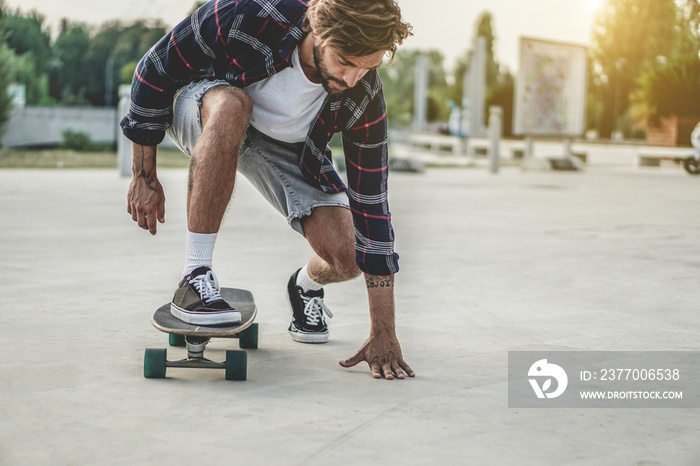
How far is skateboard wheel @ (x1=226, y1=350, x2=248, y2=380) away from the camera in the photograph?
2553 mm

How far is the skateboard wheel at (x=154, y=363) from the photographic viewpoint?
100 inches

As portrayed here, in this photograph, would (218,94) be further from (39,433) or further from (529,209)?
(529,209)

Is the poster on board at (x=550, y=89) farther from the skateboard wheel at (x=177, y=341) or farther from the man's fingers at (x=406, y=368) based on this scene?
the man's fingers at (x=406, y=368)

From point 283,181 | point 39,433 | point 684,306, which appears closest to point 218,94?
point 283,181

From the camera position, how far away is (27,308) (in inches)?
141

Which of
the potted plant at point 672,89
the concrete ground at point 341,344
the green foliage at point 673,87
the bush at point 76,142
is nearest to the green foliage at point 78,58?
the bush at point 76,142

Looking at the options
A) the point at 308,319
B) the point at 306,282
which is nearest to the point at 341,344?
the point at 308,319

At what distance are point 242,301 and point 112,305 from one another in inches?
41.4

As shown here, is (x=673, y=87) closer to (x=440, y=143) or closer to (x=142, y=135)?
(x=142, y=135)

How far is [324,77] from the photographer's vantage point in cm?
259

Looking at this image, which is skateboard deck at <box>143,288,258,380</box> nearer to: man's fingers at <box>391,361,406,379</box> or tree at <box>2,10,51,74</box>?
man's fingers at <box>391,361,406,379</box>

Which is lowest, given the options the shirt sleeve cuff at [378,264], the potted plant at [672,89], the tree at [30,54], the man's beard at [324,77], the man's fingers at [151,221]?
the shirt sleeve cuff at [378,264]

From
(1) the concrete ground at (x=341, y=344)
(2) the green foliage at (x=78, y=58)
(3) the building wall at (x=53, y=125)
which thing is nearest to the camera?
(1) the concrete ground at (x=341, y=344)

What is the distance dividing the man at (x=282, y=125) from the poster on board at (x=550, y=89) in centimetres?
1707
